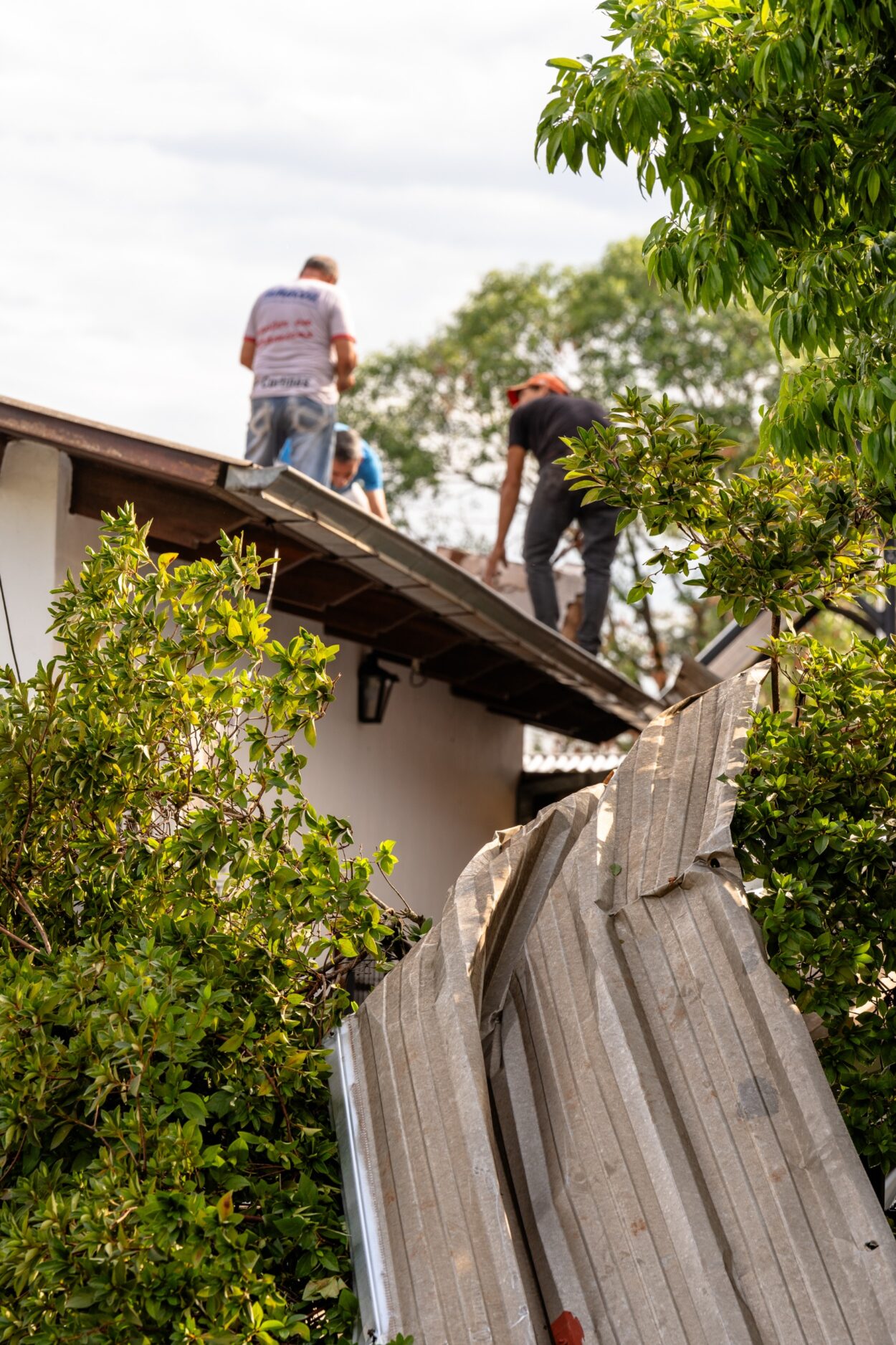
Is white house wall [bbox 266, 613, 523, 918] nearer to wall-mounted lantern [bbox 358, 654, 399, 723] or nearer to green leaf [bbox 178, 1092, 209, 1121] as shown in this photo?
wall-mounted lantern [bbox 358, 654, 399, 723]

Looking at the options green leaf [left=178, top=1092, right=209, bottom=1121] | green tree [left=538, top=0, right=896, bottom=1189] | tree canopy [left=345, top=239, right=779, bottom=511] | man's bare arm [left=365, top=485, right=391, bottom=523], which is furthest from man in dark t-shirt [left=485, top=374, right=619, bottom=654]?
tree canopy [left=345, top=239, right=779, bottom=511]

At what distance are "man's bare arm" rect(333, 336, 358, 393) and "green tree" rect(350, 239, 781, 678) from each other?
14.5 metres

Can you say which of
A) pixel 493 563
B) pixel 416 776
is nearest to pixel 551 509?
pixel 493 563

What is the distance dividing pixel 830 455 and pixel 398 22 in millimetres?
2176

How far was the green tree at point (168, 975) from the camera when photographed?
9.05ft

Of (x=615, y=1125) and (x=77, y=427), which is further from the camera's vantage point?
(x=77, y=427)

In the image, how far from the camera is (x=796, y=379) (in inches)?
144

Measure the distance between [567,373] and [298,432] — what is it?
16364mm

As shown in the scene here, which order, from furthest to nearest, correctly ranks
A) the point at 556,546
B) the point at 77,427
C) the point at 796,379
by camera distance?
the point at 556,546
the point at 77,427
the point at 796,379

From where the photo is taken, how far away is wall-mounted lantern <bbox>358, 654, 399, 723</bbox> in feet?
26.4

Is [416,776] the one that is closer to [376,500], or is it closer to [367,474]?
[376,500]

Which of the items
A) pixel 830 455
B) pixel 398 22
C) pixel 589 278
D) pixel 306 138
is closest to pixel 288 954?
pixel 830 455

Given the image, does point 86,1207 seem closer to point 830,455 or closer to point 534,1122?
point 534,1122

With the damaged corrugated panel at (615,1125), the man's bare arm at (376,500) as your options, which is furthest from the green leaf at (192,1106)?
the man's bare arm at (376,500)
